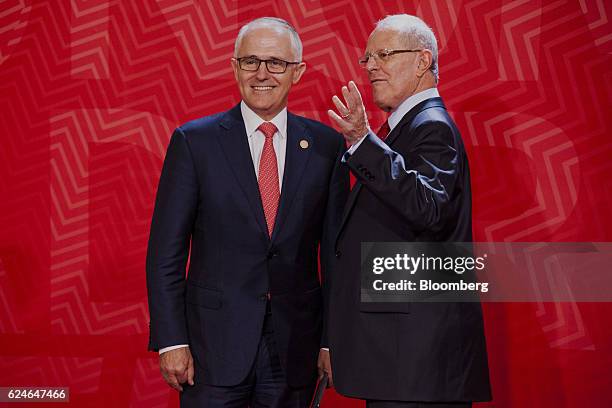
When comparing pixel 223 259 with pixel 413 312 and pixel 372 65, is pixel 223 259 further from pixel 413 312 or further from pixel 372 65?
pixel 372 65

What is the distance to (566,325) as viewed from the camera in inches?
121

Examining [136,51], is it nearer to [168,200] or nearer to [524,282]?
[168,200]

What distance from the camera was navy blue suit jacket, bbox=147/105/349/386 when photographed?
6.98 feet

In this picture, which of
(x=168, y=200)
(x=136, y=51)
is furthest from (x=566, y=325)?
(x=136, y=51)

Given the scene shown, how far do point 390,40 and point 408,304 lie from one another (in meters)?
0.71

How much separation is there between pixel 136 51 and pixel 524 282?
1.75 metres

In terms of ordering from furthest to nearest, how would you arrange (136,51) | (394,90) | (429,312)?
(136,51) < (394,90) < (429,312)

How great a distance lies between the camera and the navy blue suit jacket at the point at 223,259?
6.98 ft

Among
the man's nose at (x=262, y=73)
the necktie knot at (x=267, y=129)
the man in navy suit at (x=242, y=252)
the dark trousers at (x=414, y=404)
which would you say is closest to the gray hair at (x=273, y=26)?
the man in navy suit at (x=242, y=252)

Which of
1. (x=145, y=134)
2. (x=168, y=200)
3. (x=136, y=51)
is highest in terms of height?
(x=136, y=51)

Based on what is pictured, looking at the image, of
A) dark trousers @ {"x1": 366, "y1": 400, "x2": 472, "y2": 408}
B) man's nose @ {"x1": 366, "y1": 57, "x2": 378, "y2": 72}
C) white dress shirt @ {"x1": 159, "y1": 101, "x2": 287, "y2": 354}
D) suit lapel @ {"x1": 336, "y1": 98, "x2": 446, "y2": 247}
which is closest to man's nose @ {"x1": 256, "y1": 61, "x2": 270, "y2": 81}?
white dress shirt @ {"x1": 159, "y1": 101, "x2": 287, "y2": 354}

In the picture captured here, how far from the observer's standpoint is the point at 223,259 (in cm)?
214

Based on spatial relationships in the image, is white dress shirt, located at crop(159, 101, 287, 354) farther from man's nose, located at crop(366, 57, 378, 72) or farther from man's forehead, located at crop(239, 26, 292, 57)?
man's nose, located at crop(366, 57, 378, 72)

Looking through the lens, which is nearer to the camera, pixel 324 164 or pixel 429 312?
pixel 429 312
